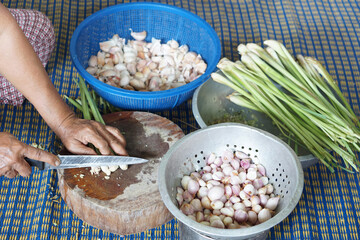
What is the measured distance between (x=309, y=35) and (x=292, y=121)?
2.98 feet

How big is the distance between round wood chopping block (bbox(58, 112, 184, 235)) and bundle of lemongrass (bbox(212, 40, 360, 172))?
1.22 feet

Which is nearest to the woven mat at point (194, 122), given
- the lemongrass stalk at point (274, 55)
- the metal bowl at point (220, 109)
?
the metal bowl at point (220, 109)

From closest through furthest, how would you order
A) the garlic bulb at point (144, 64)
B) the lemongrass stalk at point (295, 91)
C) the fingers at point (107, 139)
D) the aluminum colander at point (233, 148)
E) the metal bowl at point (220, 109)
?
the aluminum colander at point (233, 148), the fingers at point (107, 139), the lemongrass stalk at point (295, 91), the metal bowl at point (220, 109), the garlic bulb at point (144, 64)

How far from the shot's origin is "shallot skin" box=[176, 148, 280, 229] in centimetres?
123

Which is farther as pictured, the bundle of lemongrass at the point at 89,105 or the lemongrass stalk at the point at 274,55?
the lemongrass stalk at the point at 274,55

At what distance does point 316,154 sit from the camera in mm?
1389

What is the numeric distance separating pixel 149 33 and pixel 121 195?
0.88 m

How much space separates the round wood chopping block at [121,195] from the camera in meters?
1.30

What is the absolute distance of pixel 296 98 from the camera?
5.10ft

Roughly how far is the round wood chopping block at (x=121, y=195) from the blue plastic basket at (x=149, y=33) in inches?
8.3

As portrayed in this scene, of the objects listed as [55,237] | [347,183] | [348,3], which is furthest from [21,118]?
[348,3]

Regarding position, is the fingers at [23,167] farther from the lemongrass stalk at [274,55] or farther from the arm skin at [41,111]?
the lemongrass stalk at [274,55]

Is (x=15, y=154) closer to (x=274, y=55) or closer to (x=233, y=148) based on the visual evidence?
(x=233, y=148)

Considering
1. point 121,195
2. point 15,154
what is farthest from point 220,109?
point 15,154
